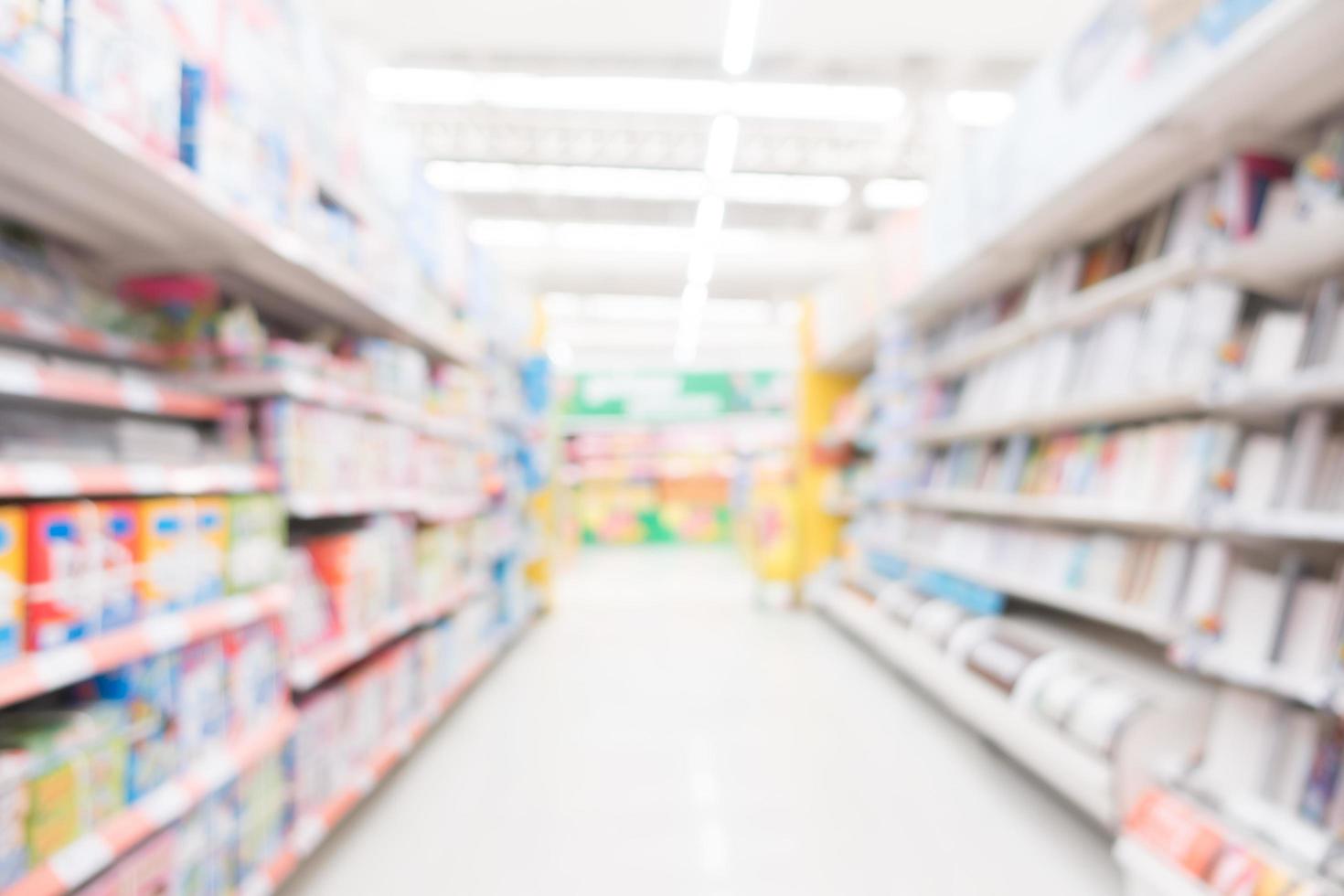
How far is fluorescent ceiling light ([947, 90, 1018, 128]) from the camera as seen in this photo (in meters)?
5.90

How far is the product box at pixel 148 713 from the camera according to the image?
1417 millimetres

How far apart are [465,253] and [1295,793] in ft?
12.7

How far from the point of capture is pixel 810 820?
237 centimetres

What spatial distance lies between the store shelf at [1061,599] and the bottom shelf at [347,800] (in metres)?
2.46

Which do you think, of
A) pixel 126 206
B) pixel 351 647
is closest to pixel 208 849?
pixel 351 647

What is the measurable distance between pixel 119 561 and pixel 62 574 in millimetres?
134

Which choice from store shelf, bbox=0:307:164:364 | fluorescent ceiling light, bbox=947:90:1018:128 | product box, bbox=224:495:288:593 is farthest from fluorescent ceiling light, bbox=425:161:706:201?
product box, bbox=224:495:288:593

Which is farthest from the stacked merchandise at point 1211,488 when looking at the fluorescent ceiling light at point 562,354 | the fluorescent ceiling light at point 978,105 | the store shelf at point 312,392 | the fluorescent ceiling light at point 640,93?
the fluorescent ceiling light at point 562,354

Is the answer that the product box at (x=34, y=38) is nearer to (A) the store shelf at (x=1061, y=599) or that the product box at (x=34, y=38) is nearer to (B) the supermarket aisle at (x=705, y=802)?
(B) the supermarket aisle at (x=705, y=802)

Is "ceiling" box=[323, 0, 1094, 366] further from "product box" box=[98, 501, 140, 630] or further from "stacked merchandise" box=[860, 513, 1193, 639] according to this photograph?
"product box" box=[98, 501, 140, 630]

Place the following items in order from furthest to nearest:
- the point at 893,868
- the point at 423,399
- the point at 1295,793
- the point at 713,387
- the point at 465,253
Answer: the point at 713,387, the point at 465,253, the point at 423,399, the point at 893,868, the point at 1295,793

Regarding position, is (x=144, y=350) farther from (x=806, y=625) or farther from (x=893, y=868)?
(x=806, y=625)

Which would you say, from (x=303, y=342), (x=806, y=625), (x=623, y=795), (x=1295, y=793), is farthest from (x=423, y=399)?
(x=806, y=625)

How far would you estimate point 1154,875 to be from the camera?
5.54ft
